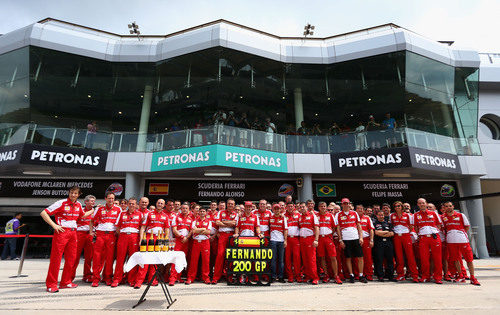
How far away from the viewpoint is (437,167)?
11.6 metres

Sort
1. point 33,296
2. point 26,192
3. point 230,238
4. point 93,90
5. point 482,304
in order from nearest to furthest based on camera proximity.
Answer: point 482,304
point 33,296
point 230,238
point 26,192
point 93,90

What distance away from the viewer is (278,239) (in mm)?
6398

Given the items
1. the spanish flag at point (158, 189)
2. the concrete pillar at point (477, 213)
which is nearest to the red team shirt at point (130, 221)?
the spanish flag at point (158, 189)

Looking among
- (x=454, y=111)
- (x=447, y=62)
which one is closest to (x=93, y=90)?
(x=447, y=62)

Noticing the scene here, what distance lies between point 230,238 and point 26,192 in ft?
40.0

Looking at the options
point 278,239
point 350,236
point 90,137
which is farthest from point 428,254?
point 90,137

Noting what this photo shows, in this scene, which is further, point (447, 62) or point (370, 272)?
point (447, 62)

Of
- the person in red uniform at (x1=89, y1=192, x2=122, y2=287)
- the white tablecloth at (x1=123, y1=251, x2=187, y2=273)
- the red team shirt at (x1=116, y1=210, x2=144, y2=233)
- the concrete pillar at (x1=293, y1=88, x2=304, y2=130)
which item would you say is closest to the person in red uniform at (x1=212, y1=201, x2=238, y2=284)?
the red team shirt at (x1=116, y1=210, x2=144, y2=233)

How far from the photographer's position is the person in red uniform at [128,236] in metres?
5.67

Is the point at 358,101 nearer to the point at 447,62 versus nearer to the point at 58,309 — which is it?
the point at 447,62

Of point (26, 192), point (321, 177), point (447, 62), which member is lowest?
point (26, 192)

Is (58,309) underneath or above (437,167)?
underneath

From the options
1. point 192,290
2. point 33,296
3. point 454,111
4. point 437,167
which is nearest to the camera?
point 33,296

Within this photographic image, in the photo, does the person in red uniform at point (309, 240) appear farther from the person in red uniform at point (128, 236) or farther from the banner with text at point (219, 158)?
the banner with text at point (219, 158)
